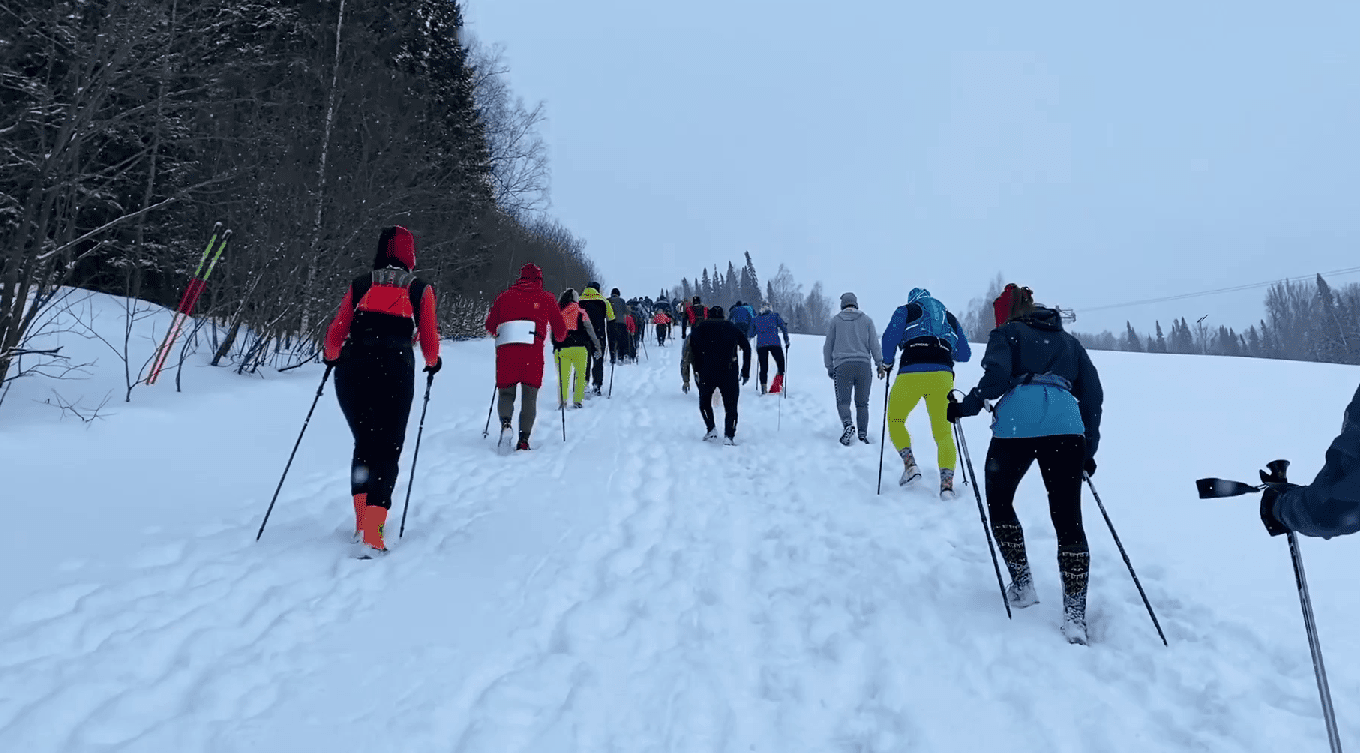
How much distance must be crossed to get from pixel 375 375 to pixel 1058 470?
13.0 ft

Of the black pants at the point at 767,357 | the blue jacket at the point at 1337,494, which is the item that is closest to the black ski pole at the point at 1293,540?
the blue jacket at the point at 1337,494

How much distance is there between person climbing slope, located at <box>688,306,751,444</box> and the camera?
8.62 metres

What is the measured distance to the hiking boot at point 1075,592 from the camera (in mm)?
3207

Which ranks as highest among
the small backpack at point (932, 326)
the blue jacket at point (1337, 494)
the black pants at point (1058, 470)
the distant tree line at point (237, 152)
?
the distant tree line at point (237, 152)

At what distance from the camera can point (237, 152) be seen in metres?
9.45

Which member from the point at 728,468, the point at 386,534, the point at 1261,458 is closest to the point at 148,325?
the point at 386,534

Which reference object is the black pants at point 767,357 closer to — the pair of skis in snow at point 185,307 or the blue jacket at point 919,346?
the blue jacket at point 919,346

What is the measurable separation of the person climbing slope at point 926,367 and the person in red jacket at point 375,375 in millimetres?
4157

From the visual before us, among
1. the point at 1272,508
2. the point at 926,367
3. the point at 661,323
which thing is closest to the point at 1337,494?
the point at 1272,508

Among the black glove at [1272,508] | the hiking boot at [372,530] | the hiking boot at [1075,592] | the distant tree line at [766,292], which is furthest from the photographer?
the distant tree line at [766,292]

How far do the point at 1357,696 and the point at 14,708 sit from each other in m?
5.18

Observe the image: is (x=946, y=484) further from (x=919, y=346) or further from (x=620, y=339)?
(x=620, y=339)

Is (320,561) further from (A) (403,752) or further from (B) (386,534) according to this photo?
(A) (403,752)

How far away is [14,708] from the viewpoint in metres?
2.35
